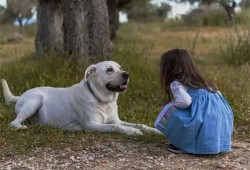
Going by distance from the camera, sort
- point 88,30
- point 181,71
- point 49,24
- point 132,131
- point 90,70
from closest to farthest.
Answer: point 181,71
point 132,131
point 90,70
point 88,30
point 49,24

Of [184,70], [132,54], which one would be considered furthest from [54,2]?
[184,70]

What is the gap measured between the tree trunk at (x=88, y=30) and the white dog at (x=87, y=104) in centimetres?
241

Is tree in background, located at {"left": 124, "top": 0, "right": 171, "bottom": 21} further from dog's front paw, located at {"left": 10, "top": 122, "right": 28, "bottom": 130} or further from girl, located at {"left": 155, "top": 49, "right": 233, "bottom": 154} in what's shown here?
girl, located at {"left": 155, "top": 49, "right": 233, "bottom": 154}

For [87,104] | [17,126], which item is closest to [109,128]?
[87,104]

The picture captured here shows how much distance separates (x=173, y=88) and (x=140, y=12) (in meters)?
39.9

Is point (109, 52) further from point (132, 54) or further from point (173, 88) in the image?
point (173, 88)

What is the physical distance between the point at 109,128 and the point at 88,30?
326cm

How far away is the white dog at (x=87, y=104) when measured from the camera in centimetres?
572

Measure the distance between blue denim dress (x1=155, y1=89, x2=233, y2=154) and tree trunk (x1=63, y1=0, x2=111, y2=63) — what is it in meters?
3.70

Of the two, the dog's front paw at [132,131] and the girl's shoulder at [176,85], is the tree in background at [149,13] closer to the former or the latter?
the dog's front paw at [132,131]

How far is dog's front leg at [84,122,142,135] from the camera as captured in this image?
561 centimetres

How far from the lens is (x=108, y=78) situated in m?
5.72

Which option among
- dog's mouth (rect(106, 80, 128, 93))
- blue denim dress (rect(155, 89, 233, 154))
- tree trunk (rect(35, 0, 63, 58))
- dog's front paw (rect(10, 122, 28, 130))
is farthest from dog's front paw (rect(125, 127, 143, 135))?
tree trunk (rect(35, 0, 63, 58))

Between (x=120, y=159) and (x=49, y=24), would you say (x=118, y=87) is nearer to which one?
(x=120, y=159)
